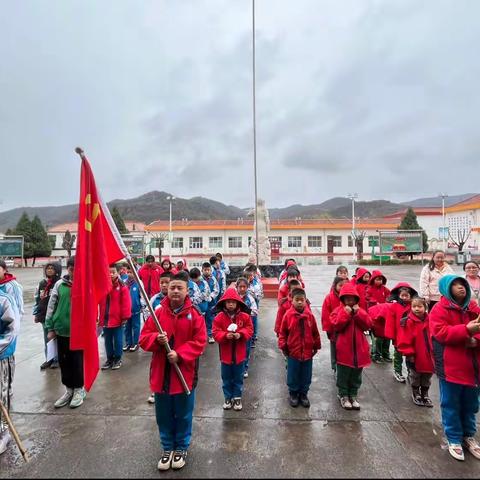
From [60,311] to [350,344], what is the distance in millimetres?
3035

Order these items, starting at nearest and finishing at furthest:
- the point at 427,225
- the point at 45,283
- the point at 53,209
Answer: the point at 45,283
the point at 427,225
the point at 53,209

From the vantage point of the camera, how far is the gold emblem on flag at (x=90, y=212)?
2.54 metres

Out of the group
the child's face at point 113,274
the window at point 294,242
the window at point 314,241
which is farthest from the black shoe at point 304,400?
the window at point 314,241

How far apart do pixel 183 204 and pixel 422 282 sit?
5113 inches

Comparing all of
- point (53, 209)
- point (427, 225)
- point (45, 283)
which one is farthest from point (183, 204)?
→ point (45, 283)

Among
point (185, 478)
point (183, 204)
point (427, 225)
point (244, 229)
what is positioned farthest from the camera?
point (183, 204)

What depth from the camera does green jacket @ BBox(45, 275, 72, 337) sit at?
3404 mm

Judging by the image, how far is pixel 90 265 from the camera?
2.49 meters

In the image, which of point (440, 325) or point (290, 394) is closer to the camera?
point (440, 325)

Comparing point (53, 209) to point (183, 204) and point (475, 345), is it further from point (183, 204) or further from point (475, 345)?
point (475, 345)

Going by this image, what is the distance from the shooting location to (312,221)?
42.7 meters

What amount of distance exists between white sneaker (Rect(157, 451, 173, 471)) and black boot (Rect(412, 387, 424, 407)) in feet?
8.33

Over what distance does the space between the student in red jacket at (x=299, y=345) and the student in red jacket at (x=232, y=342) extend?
1.35 feet

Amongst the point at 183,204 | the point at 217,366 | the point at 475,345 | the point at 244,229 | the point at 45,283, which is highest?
the point at 183,204
